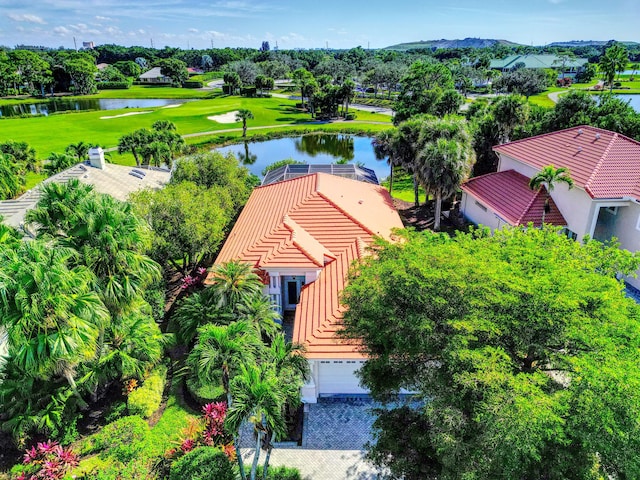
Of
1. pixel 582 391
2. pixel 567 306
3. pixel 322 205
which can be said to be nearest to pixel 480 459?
pixel 582 391

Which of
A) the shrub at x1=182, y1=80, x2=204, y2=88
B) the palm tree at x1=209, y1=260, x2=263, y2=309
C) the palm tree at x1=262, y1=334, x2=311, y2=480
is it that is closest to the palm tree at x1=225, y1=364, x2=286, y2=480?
the palm tree at x1=262, y1=334, x2=311, y2=480

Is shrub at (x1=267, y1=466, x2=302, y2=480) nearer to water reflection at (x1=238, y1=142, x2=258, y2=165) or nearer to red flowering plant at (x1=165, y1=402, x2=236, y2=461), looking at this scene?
red flowering plant at (x1=165, y1=402, x2=236, y2=461)

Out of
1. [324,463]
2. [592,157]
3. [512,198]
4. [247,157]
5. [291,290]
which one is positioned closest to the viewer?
[324,463]

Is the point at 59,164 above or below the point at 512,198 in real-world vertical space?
below

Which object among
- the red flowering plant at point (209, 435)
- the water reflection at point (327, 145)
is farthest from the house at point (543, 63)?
the red flowering plant at point (209, 435)

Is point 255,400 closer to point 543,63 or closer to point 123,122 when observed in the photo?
point 123,122

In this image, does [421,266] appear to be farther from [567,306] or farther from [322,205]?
[322,205]

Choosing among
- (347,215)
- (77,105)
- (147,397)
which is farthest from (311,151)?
(77,105)
